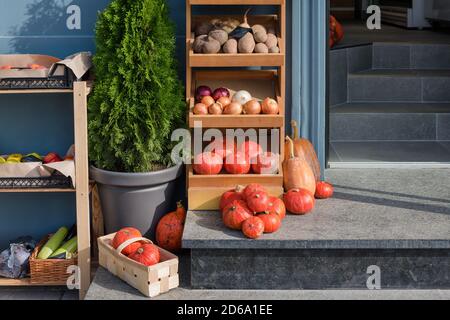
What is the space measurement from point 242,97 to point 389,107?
2.15 metres

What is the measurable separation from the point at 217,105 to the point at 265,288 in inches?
37.6

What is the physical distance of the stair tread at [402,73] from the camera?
6.41 meters

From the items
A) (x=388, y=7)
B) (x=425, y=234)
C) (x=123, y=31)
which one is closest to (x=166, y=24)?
(x=123, y=31)

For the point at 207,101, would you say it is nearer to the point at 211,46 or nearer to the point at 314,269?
the point at 211,46

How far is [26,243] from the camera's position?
4355 millimetres

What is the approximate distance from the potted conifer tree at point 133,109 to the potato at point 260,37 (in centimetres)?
42

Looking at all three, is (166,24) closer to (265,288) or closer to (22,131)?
(22,131)

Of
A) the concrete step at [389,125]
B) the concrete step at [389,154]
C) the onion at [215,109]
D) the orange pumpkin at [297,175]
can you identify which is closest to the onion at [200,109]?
the onion at [215,109]

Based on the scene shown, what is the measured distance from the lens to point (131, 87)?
4035mm

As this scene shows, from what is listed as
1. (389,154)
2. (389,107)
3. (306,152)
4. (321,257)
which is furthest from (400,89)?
(321,257)

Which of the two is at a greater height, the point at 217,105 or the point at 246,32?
the point at 246,32

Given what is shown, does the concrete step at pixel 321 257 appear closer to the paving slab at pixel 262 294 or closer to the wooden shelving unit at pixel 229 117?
the paving slab at pixel 262 294

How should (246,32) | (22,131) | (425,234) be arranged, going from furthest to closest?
(22,131)
(246,32)
(425,234)

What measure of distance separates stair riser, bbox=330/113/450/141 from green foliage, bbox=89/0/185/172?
6.68 feet
